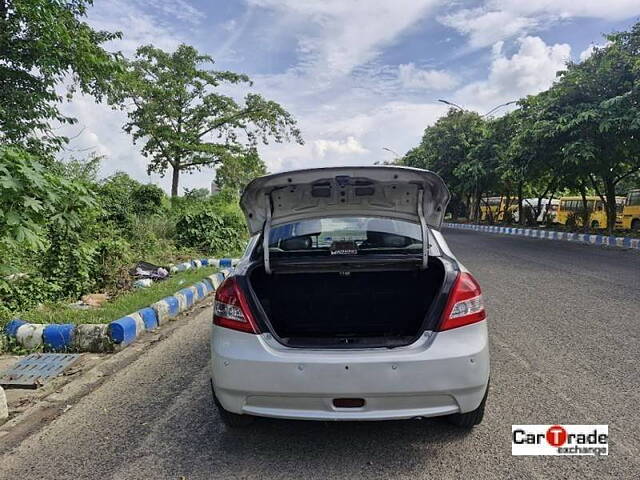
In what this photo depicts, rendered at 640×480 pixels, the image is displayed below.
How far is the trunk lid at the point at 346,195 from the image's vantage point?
9.75ft

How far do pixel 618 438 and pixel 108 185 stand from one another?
16.2m

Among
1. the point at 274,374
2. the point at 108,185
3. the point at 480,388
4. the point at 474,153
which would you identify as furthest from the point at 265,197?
the point at 474,153

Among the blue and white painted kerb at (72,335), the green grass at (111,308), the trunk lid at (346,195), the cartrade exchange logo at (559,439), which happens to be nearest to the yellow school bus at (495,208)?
the green grass at (111,308)

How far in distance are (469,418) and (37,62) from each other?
10.8 m

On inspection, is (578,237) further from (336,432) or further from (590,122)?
(336,432)

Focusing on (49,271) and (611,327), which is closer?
(611,327)

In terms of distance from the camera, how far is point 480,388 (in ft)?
8.46

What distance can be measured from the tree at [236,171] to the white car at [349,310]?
21046mm

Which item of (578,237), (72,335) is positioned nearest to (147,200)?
(72,335)

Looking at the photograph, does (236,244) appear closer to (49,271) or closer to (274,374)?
(49,271)

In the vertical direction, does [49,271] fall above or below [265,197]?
below

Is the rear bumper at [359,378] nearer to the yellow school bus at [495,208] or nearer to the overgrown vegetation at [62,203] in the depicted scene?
the overgrown vegetation at [62,203]

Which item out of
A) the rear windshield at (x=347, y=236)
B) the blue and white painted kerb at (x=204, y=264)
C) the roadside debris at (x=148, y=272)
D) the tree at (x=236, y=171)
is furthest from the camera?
the tree at (x=236, y=171)

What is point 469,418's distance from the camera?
2766 mm
